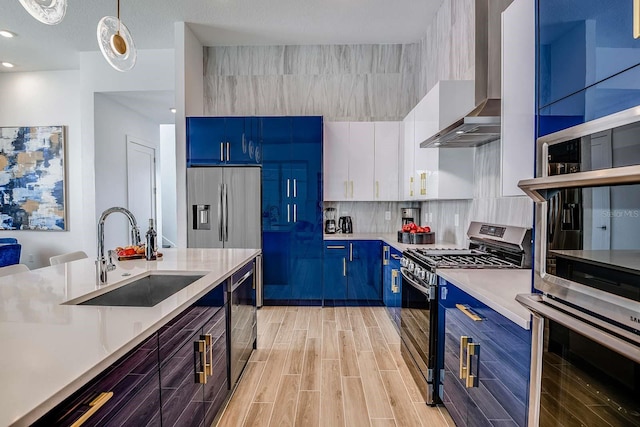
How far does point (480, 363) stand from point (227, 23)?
4.19m

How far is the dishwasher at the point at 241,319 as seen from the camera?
2.17 meters

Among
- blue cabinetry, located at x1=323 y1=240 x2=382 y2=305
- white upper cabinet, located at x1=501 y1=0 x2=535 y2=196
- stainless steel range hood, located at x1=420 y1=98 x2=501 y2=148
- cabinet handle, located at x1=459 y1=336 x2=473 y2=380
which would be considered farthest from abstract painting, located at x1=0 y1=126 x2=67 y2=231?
white upper cabinet, located at x1=501 y1=0 x2=535 y2=196

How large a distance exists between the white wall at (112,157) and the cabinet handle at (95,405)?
4.86 meters

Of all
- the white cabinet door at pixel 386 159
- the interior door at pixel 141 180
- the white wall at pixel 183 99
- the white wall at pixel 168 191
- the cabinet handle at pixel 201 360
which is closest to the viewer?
the cabinet handle at pixel 201 360

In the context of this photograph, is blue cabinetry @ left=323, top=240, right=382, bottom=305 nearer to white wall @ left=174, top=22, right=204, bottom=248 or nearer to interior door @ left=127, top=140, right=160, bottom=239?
white wall @ left=174, top=22, right=204, bottom=248

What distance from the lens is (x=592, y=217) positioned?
94 centimetres

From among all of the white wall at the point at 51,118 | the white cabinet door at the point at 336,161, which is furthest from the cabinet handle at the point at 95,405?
the white wall at the point at 51,118

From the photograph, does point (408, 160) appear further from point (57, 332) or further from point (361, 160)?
point (57, 332)

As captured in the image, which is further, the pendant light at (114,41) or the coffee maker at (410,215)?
the coffee maker at (410,215)

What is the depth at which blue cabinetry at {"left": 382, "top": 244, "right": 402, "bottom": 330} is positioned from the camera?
332 centimetres

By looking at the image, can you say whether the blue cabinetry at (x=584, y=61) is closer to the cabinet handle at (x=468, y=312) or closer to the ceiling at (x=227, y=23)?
the cabinet handle at (x=468, y=312)

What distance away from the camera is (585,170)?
0.95 m

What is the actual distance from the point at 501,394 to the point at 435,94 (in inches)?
90.1

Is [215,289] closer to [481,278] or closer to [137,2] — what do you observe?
[481,278]
